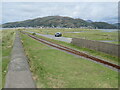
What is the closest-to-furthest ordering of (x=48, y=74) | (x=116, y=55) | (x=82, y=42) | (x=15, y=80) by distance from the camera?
1. (x=15, y=80)
2. (x=48, y=74)
3. (x=116, y=55)
4. (x=82, y=42)

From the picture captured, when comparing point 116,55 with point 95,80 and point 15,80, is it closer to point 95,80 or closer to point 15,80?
point 95,80

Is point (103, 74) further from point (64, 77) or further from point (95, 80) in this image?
point (64, 77)

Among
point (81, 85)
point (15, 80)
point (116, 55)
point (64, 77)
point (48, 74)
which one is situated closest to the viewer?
point (81, 85)

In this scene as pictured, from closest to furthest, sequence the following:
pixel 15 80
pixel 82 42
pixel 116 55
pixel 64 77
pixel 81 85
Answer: pixel 81 85 < pixel 15 80 < pixel 64 77 < pixel 116 55 < pixel 82 42

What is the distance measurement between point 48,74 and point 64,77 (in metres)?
1.12

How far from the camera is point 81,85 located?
782cm

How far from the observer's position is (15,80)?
28.1ft

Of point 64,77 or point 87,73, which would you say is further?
point 87,73

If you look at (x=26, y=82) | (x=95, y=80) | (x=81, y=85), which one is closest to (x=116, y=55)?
(x=95, y=80)

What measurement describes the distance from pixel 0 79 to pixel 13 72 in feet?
2.97

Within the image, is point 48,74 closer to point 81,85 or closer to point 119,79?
point 81,85

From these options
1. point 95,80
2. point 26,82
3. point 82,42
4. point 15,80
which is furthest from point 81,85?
point 82,42

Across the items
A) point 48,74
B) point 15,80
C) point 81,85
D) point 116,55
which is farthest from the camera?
point 116,55

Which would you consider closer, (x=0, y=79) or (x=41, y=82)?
(x=41, y=82)
